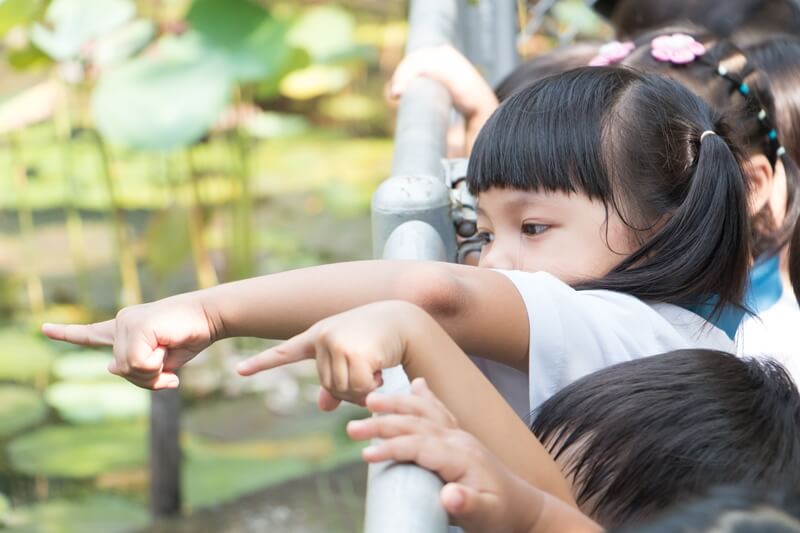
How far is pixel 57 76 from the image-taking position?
11.7ft

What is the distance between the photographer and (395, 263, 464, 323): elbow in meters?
0.93

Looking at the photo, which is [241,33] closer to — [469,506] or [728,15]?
[728,15]

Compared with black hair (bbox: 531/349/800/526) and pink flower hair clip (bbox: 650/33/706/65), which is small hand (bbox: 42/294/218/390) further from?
pink flower hair clip (bbox: 650/33/706/65)

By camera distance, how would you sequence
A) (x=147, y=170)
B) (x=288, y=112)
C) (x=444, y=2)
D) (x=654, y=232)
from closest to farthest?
(x=654, y=232)
(x=444, y=2)
(x=147, y=170)
(x=288, y=112)

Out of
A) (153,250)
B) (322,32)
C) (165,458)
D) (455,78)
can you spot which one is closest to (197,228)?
(153,250)

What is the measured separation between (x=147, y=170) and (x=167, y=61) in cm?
157

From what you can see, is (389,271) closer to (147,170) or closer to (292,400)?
(292,400)

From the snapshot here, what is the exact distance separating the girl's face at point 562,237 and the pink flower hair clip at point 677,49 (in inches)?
22.0

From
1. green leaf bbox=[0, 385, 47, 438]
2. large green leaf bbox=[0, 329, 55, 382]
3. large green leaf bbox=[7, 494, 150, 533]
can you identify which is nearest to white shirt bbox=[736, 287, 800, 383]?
large green leaf bbox=[7, 494, 150, 533]

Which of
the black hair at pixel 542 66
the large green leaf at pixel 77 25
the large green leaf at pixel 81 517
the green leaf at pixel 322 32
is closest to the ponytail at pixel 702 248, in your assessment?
the black hair at pixel 542 66

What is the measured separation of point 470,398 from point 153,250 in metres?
2.81

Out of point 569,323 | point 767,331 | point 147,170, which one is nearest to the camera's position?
point 569,323

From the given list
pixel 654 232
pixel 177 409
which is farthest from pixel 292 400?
pixel 654 232

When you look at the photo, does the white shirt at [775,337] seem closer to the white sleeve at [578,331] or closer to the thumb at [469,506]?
the white sleeve at [578,331]
